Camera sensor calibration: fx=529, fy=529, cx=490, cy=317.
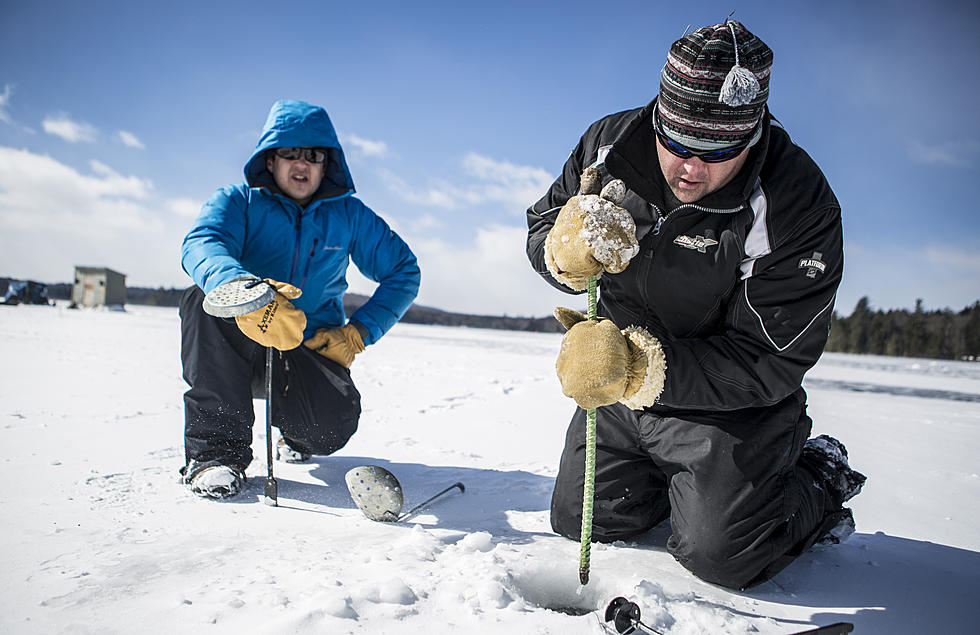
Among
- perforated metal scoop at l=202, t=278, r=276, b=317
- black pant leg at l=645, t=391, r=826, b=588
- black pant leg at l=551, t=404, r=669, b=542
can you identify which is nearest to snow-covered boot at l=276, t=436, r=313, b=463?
perforated metal scoop at l=202, t=278, r=276, b=317

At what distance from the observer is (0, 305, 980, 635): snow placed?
116cm

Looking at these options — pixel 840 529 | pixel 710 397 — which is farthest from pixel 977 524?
pixel 710 397

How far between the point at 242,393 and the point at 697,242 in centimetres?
181

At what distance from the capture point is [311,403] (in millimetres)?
2393

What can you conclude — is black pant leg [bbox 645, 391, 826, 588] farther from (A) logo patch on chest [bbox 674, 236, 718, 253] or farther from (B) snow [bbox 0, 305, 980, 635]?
(A) logo patch on chest [bbox 674, 236, 718, 253]

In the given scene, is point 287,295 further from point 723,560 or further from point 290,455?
point 723,560

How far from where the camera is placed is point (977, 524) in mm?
2025

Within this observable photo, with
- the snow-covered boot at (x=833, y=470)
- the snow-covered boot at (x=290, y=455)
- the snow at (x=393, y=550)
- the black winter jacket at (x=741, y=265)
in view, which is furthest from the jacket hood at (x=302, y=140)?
the snow-covered boot at (x=833, y=470)

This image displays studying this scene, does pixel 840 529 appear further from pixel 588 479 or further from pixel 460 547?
pixel 460 547

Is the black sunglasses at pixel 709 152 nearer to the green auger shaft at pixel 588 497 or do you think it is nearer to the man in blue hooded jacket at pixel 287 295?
the green auger shaft at pixel 588 497

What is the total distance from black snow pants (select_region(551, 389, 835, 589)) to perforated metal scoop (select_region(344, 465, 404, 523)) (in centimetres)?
54

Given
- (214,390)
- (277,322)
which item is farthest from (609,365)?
(214,390)

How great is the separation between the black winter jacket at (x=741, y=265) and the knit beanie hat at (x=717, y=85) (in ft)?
0.50

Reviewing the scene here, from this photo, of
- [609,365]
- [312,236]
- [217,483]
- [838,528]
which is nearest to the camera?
[609,365]
